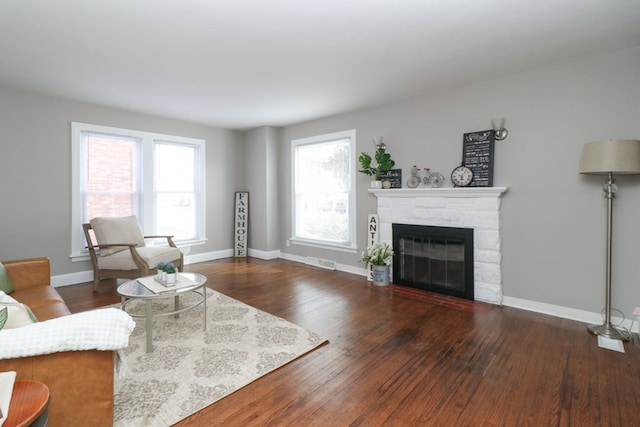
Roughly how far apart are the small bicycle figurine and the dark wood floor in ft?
4.77

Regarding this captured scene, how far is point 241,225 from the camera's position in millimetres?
6242

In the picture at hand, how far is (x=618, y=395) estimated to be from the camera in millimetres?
1920

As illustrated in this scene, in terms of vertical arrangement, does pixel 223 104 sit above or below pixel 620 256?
above

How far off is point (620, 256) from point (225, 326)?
360 cm

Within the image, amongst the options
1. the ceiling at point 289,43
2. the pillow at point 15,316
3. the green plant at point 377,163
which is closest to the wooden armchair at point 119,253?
the ceiling at point 289,43

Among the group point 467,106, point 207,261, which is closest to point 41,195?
point 207,261

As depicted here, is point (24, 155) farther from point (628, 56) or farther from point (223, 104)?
point (628, 56)

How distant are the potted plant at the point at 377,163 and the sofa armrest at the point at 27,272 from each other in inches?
144

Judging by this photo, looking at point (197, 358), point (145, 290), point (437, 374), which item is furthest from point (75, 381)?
point (437, 374)

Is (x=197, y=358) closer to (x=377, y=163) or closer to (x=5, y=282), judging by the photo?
(x=5, y=282)

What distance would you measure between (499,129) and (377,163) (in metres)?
1.58

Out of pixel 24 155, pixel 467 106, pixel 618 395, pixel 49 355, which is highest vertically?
pixel 467 106

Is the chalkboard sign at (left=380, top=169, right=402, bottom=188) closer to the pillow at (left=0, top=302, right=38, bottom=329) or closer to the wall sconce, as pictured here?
the wall sconce

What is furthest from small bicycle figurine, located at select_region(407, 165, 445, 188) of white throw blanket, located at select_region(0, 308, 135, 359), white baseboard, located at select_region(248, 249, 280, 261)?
white throw blanket, located at select_region(0, 308, 135, 359)
